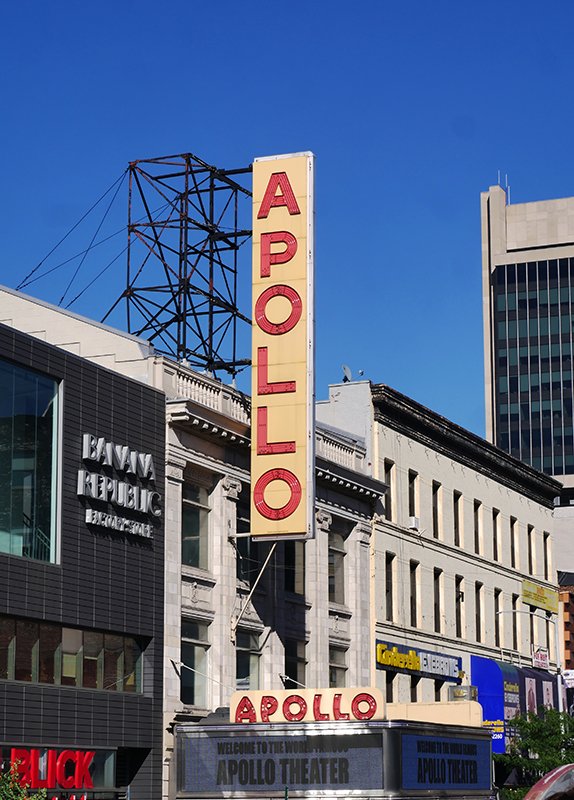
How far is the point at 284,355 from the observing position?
129 ft

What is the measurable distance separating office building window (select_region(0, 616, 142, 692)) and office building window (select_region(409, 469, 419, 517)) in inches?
781

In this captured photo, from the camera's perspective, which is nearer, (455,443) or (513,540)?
(455,443)

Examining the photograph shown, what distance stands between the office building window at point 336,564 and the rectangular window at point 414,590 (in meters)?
5.82

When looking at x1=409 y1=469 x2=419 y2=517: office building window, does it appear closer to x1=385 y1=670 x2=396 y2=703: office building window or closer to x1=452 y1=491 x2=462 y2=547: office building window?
x1=452 y1=491 x2=462 y2=547: office building window

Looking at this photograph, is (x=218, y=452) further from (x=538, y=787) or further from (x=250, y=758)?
(x=538, y=787)

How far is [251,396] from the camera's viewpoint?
40000mm

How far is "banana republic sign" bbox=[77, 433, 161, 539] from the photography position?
33.3m

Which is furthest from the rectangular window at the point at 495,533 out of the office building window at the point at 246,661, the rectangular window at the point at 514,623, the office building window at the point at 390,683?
the office building window at the point at 246,661

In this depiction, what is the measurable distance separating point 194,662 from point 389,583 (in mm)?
14206

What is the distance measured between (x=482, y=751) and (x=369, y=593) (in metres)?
17.0

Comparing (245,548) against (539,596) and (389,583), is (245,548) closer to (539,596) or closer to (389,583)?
(389,583)

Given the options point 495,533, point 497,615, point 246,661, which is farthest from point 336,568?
point 495,533

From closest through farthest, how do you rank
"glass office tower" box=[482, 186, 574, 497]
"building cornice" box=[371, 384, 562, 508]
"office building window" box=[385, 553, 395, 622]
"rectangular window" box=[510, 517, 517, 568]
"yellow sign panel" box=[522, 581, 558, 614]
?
"office building window" box=[385, 553, 395, 622] < "building cornice" box=[371, 384, 562, 508] < "rectangular window" box=[510, 517, 517, 568] < "yellow sign panel" box=[522, 581, 558, 614] < "glass office tower" box=[482, 186, 574, 497]

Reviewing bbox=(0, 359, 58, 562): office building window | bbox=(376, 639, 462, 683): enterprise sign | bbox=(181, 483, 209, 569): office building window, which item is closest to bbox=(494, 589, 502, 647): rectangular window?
bbox=(376, 639, 462, 683): enterprise sign
